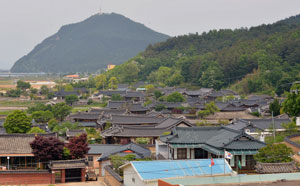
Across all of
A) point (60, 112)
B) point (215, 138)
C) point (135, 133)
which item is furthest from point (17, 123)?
point (60, 112)

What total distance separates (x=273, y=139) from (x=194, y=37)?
79.3m

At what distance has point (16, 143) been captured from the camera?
25141 mm

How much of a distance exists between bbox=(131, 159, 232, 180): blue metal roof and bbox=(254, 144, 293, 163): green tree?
216cm

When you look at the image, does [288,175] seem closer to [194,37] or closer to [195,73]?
[195,73]

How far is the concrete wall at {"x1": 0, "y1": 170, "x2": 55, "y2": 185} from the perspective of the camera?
22797 mm

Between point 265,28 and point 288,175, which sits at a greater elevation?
point 265,28

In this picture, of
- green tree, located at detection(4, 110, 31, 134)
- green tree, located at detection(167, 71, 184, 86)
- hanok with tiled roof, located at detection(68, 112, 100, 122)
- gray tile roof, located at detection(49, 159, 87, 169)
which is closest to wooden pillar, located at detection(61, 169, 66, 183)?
gray tile roof, located at detection(49, 159, 87, 169)

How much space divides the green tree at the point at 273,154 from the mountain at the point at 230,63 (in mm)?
34986

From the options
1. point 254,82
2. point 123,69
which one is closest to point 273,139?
point 254,82

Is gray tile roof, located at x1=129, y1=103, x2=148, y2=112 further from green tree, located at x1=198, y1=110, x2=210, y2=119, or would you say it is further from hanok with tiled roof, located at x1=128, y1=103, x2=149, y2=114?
green tree, located at x1=198, y1=110, x2=210, y2=119

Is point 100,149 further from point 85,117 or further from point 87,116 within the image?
point 87,116

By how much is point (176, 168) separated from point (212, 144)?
4547 millimetres

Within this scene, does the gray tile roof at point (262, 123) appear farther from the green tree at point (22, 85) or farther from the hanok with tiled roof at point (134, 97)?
the green tree at point (22, 85)

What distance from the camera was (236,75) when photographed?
233 ft
